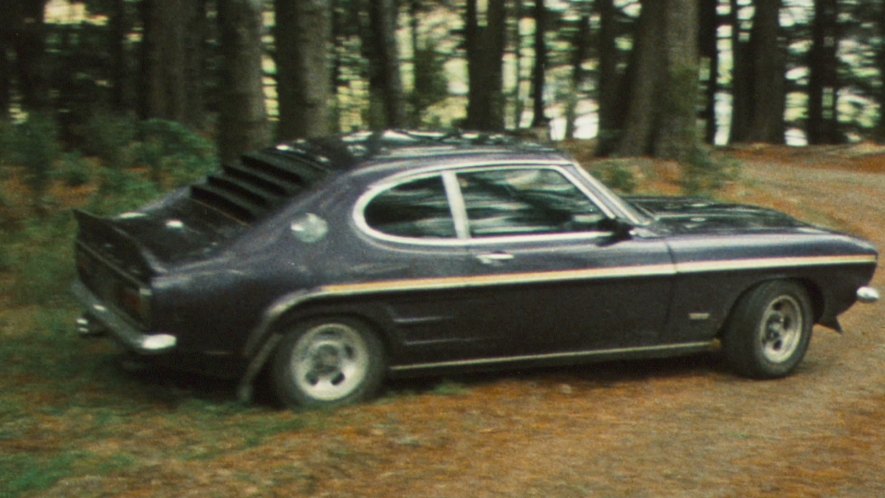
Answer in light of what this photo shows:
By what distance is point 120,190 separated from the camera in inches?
503

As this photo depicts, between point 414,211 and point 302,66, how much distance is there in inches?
149

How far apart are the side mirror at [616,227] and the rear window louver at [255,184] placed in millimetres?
1683

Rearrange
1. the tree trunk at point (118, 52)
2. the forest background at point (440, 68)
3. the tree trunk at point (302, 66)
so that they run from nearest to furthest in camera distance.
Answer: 1. the tree trunk at point (302, 66)
2. the forest background at point (440, 68)
3. the tree trunk at point (118, 52)

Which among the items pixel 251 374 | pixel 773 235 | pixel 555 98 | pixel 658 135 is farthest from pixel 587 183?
pixel 555 98

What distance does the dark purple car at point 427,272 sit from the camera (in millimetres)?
6855

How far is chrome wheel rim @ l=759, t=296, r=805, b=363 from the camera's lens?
8336 mm

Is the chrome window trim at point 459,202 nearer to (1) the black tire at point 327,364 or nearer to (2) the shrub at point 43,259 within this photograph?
(1) the black tire at point 327,364

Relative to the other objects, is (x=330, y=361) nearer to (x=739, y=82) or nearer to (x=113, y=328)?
(x=113, y=328)

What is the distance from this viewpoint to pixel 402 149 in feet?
24.9

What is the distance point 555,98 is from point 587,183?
38036 mm

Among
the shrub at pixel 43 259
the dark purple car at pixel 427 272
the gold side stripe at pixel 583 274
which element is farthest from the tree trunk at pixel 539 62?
the dark purple car at pixel 427 272

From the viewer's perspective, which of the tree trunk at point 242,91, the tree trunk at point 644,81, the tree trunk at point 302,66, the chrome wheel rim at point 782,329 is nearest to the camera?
the chrome wheel rim at point 782,329

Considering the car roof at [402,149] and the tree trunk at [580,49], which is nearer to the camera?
the car roof at [402,149]

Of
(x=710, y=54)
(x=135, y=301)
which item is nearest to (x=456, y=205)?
(x=135, y=301)
